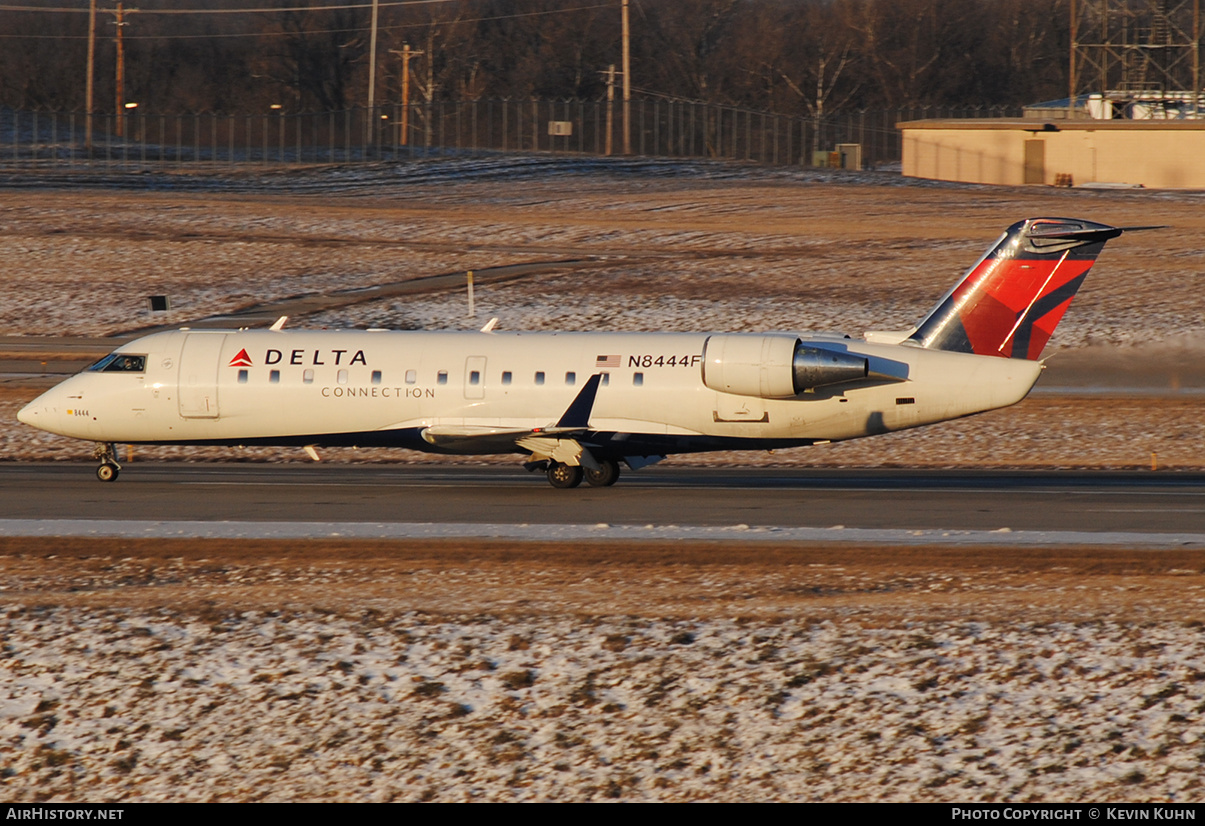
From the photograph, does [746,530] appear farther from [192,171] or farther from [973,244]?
[192,171]

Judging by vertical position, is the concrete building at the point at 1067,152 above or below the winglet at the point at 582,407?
above

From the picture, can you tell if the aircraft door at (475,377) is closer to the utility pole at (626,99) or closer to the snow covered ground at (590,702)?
the snow covered ground at (590,702)

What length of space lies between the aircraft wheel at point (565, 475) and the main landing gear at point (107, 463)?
8454 mm

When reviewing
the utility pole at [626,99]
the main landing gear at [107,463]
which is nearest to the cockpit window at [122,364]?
the main landing gear at [107,463]

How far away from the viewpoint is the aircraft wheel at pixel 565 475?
25594 mm

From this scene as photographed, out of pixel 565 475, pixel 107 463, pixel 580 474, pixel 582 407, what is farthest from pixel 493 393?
pixel 107 463

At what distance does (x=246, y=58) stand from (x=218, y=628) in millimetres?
109281

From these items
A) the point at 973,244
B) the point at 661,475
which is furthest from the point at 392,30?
the point at 661,475

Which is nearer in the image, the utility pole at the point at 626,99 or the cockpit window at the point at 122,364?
the cockpit window at the point at 122,364

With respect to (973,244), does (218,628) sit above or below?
below

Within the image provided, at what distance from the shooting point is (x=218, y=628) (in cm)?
1497

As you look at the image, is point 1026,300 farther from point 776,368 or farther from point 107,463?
point 107,463

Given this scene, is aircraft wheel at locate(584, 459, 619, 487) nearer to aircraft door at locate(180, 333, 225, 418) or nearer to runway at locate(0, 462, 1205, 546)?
runway at locate(0, 462, 1205, 546)

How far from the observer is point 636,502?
23.9 meters
